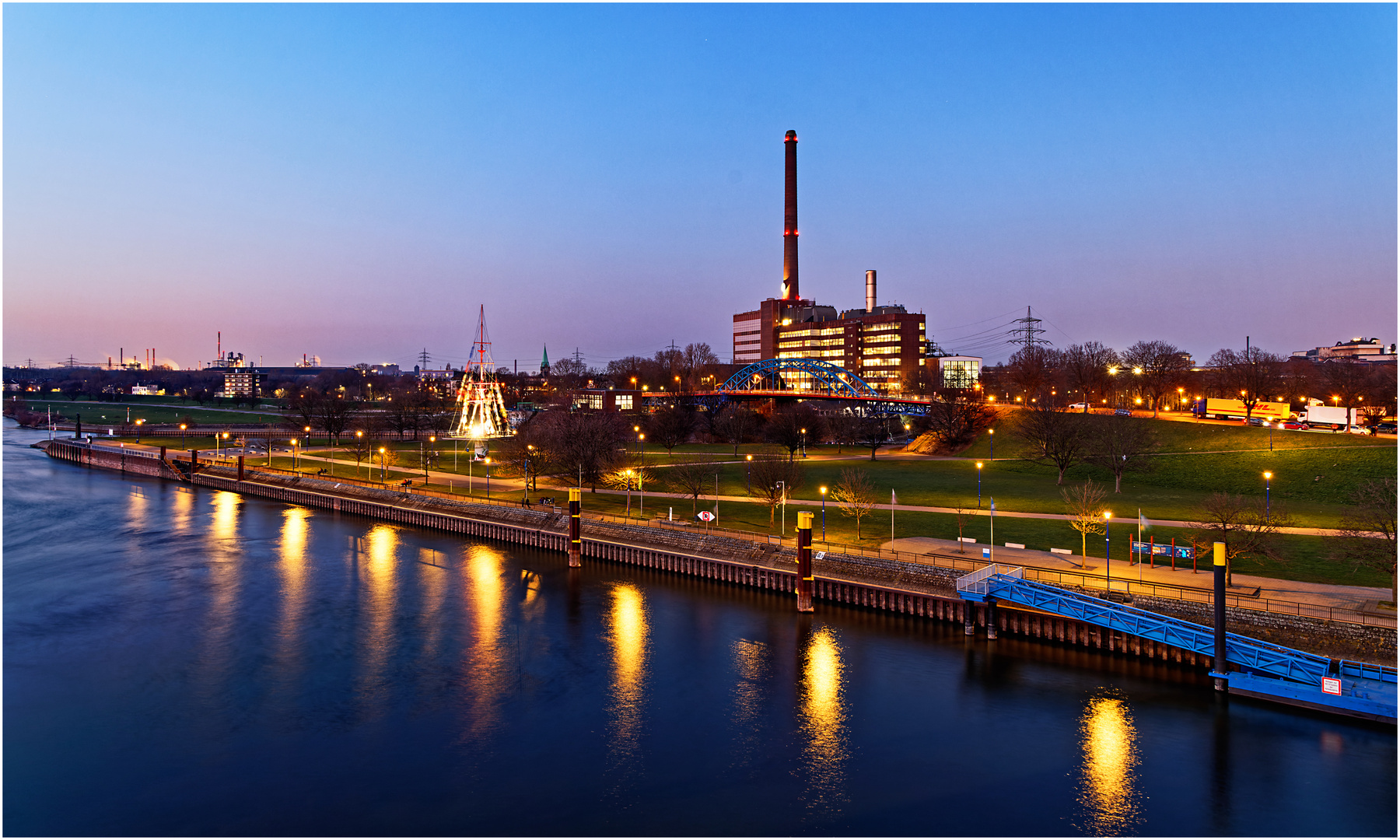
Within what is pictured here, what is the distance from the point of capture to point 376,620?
33.9 metres

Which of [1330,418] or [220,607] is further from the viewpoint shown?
[1330,418]

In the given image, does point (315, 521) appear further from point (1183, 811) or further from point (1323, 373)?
point (1323, 373)

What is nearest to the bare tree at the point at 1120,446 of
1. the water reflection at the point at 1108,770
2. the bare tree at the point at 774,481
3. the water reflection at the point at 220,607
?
the bare tree at the point at 774,481

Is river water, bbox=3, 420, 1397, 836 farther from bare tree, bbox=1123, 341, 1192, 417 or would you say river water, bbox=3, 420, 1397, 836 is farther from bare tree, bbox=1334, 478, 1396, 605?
bare tree, bbox=1123, 341, 1192, 417

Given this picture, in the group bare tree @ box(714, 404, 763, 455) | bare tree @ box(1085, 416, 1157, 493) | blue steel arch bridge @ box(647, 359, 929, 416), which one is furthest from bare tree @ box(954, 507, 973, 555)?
blue steel arch bridge @ box(647, 359, 929, 416)

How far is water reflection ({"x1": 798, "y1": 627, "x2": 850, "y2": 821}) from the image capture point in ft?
65.7

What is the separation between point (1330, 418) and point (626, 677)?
59.2m

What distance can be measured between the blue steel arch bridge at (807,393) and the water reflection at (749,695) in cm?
6526

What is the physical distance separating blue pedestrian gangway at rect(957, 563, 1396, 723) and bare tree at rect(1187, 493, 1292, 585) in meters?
4.49

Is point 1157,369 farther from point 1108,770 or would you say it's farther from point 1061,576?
point 1108,770

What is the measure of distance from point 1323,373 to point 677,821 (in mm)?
114232

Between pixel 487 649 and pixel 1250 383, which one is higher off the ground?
pixel 1250 383

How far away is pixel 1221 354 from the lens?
124m

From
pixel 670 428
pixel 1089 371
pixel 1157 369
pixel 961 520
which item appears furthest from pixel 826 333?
pixel 961 520
